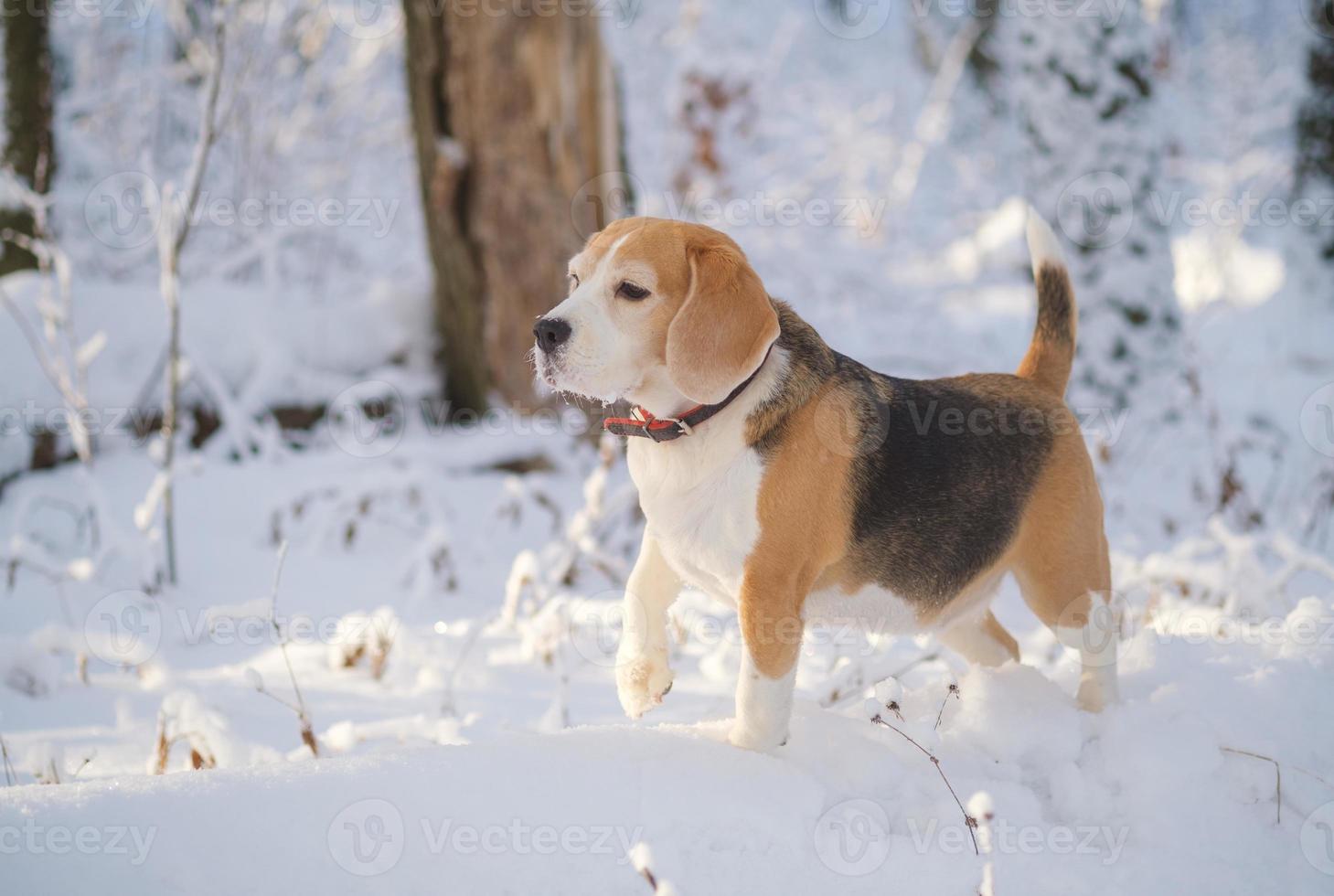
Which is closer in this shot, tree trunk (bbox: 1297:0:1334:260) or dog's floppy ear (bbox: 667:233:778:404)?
dog's floppy ear (bbox: 667:233:778:404)

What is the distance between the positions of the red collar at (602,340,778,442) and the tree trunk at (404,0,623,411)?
328cm

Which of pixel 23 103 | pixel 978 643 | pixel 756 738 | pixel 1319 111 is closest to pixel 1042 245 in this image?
pixel 978 643

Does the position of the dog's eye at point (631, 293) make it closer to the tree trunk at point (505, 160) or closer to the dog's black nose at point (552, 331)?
the dog's black nose at point (552, 331)

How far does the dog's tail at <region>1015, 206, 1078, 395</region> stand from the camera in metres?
2.81

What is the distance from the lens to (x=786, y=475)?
7.23ft

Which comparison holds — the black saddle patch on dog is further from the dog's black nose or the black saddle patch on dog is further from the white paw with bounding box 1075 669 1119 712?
the dog's black nose

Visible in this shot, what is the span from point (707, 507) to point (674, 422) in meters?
0.21

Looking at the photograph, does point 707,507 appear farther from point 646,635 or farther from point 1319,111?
point 1319,111

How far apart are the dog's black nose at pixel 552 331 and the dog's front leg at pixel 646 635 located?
0.53 m

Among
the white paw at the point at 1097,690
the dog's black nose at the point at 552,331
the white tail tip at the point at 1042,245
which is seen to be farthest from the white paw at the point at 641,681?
the white tail tip at the point at 1042,245

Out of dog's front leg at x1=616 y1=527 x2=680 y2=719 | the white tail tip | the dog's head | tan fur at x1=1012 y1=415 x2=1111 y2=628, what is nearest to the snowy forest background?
dog's front leg at x1=616 y1=527 x2=680 y2=719

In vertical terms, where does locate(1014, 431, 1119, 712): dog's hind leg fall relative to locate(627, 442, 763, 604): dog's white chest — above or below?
below

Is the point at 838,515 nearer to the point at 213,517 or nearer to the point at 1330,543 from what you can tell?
the point at 213,517

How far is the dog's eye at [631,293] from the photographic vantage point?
2.20 m
